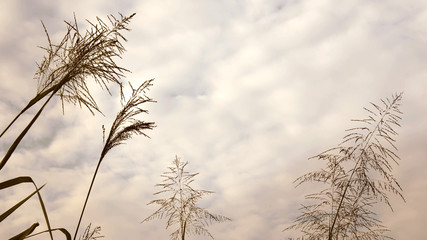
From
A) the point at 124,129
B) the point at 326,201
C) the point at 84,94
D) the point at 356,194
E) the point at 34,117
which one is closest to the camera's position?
the point at 34,117

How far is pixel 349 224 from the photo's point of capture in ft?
11.6

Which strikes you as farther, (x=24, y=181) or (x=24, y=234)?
(x=24, y=181)

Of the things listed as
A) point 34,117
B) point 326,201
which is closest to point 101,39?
point 34,117

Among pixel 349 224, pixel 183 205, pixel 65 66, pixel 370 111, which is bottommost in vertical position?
pixel 65 66

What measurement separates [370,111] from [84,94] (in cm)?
223

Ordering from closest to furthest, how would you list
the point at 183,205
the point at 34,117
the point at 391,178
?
the point at 34,117 < the point at 391,178 < the point at 183,205

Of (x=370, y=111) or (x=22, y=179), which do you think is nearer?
(x=22, y=179)

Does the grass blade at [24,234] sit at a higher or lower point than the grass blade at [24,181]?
lower

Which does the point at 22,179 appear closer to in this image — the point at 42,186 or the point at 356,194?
the point at 42,186

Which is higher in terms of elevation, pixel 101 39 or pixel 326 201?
pixel 326 201

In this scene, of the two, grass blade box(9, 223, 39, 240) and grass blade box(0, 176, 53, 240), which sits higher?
grass blade box(0, 176, 53, 240)

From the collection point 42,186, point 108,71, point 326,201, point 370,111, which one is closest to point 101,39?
point 108,71

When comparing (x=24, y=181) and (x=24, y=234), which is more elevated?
(x=24, y=181)

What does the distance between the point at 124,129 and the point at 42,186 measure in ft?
2.97
